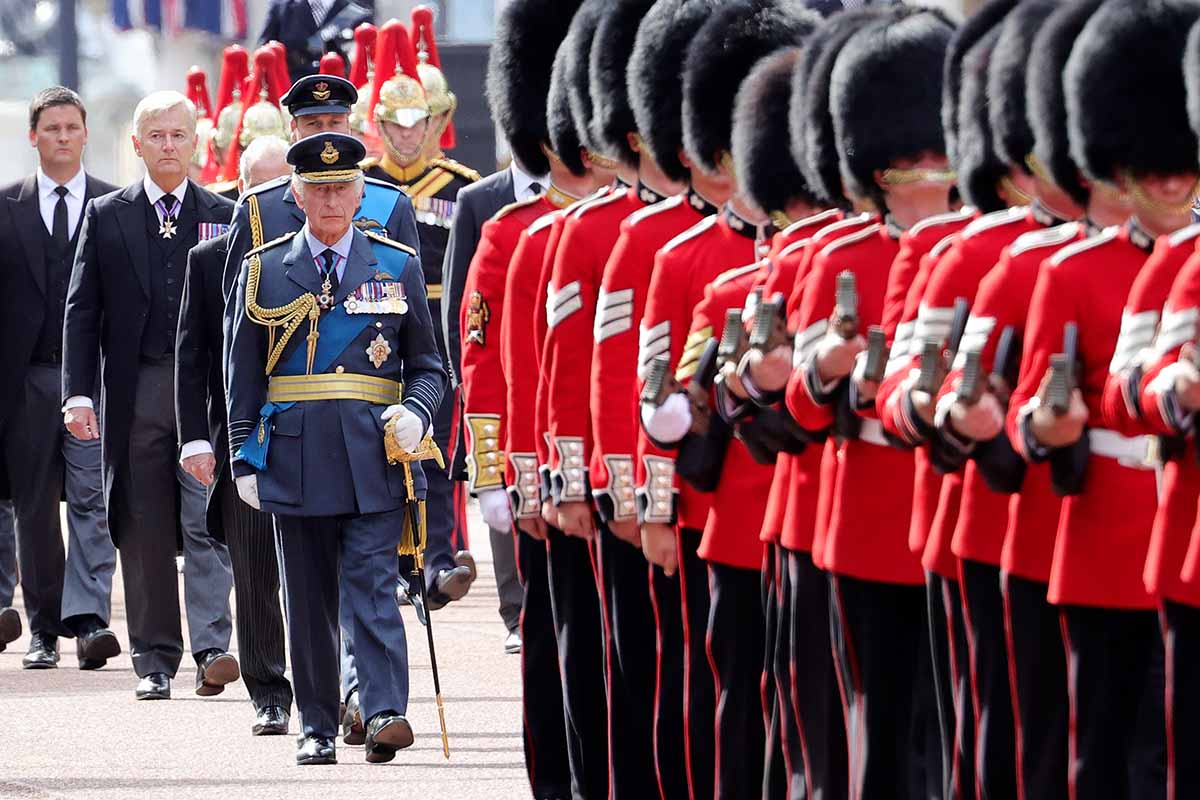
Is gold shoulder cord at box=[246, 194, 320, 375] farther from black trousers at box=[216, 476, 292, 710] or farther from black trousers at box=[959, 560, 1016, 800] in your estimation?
black trousers at box=[959, 560, 1016, 800]

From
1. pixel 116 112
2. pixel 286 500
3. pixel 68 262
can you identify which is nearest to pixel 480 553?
pixel 68 262

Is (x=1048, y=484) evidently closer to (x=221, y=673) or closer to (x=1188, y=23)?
(x=1188, y=23)

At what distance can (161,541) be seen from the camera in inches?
402

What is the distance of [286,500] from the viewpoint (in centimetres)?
854

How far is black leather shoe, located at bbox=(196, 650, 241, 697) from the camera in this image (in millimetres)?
9984

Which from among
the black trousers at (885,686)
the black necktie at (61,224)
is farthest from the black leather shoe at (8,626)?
the black trousers at (885,686)

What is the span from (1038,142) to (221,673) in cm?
487

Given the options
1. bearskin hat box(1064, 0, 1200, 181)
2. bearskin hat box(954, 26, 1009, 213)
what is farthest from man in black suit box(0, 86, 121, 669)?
bearskin hat box(1064, 0, 1200, 181)

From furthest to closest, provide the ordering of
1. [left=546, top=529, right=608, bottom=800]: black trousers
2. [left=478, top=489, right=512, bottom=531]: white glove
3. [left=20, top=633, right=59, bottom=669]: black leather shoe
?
[left=20, top=633, right=59, bottom=669]: black leather shoe < [left=478, top=489, right=512, bottom=531]: white glove < [left=546, top=529, right=608, bottom=800]: black trousers

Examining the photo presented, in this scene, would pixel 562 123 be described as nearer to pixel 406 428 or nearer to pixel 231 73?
pixel 406 428

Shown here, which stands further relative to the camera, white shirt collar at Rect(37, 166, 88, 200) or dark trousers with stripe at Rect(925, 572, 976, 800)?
white shirt collar at Rect(37, 166, 88, 200)

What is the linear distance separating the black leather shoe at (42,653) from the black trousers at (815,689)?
5.19 m

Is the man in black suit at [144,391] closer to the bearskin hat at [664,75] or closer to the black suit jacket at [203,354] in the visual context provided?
the black suit jacket at [203,354]

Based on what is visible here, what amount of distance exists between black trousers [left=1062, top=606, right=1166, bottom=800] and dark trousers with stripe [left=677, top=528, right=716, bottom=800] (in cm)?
137
